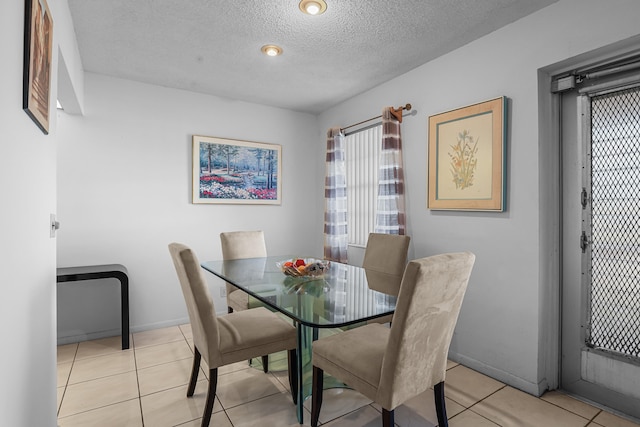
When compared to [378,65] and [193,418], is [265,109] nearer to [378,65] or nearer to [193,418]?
[378,65]

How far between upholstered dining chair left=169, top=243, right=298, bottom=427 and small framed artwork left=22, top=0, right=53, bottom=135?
2.72 ft

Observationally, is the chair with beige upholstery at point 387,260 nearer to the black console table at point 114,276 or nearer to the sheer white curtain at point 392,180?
the sheer white curtain at point 392,180

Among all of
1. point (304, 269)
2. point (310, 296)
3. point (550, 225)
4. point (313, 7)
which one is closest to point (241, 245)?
point (304, 269)

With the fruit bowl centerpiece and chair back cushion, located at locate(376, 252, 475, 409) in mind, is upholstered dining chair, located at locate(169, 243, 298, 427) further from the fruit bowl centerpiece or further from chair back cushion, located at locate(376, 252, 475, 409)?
chair back cushion, located at locate(376, 252, 475, 409)

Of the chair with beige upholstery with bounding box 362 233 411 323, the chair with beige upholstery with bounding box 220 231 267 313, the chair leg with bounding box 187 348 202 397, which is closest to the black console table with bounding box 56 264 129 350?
the chair with beige upholstery with bounding box 220 231 267 313

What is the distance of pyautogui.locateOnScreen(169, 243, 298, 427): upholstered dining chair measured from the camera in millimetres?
1745

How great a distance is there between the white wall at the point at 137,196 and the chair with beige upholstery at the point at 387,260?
66.7 inches

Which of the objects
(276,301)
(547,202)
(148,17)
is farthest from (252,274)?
(547,202)

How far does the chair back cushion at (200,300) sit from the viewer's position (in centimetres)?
173

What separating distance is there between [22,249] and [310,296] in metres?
1.24

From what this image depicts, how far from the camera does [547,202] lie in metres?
2.22

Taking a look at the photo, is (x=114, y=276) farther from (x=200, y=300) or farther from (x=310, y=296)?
(x=310, y=296)

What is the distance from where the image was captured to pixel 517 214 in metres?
2.28

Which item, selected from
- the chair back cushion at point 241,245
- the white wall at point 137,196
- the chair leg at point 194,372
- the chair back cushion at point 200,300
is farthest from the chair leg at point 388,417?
the white wall at point 137,196
